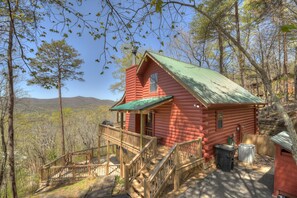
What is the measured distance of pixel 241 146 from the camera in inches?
335

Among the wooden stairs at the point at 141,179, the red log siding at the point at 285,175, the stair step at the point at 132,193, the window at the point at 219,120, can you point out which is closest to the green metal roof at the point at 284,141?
the red log siding at the point at 285,175

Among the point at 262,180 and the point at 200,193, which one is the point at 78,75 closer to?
the point at 200,193

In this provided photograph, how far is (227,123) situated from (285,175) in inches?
181

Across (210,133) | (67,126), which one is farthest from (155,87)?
(67,126)

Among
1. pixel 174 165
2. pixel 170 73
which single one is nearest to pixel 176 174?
pixel 174 165

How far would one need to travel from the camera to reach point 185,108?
29.2 ft

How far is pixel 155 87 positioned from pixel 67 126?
20618 millimetres

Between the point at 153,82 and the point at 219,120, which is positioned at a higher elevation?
the point at 153,82

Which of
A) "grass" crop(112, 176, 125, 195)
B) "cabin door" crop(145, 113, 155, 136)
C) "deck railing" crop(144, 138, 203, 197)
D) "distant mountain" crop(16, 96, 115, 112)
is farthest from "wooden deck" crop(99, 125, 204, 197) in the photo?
"distant mountain" crop(16, 96, 115, 112)

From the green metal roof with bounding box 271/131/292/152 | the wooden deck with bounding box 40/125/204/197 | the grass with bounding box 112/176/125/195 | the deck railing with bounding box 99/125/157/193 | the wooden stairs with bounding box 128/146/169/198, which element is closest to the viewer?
the green metal roof with bounding box 271/131/292/152

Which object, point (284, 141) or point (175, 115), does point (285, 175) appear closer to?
point (284, 141)

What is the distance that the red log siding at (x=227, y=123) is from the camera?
26.8ft

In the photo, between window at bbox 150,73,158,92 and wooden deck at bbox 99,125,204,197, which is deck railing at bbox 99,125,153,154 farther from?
window at bbox 150,73,158,92

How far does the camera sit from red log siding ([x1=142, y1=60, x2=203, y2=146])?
27.7 feet
